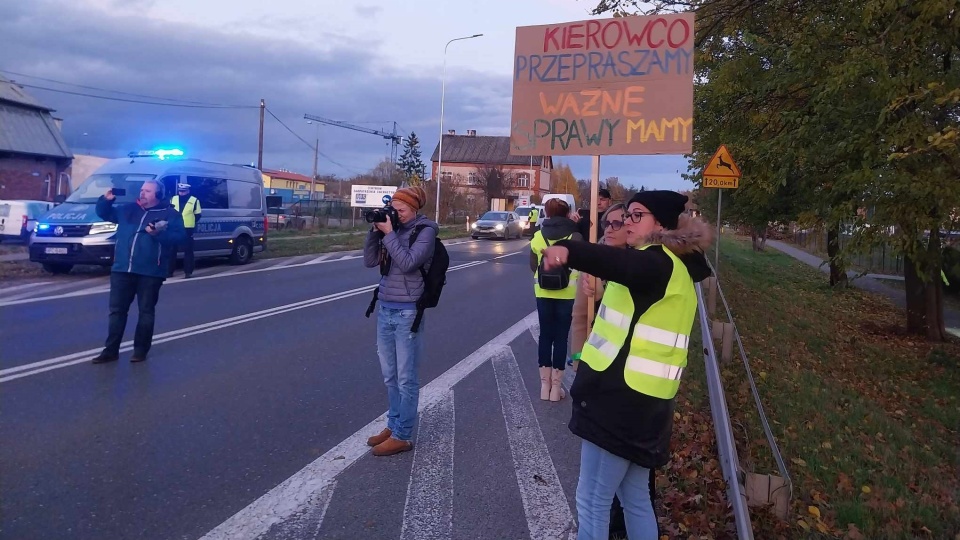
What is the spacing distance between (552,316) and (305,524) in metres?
3.15

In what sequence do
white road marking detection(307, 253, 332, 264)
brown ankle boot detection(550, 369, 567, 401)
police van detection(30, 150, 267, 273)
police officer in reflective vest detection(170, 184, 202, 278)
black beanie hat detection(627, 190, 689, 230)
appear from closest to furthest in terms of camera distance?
1. black beanie hat detection(627, 190, 689, 230)
2. brown ankle boot detection(550, 369, 567, 401)
3. police van detection(30, 150, 267, 273)
4. police officer in reflective vest detection(170, 184, 202, 278)
5. white road marking detection(307, 253, 332, 264)

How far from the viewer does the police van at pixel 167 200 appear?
595 inches

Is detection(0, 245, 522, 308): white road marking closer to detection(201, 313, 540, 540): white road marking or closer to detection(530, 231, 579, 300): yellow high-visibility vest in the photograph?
detection(201, 313, 540, 540): white road marking

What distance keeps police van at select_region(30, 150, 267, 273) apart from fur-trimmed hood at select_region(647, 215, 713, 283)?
40.4 feet

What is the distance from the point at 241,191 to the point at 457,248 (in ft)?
38.3

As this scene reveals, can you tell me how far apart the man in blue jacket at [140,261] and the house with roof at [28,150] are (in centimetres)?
3525

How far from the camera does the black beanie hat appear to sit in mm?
2973

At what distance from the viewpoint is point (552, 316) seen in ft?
21.3

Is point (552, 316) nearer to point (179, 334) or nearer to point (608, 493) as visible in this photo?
point (608, 493)

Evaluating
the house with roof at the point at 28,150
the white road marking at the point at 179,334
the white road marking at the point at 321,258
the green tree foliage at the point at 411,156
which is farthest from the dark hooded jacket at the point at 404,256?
the green tree foliage at the point at 411,156

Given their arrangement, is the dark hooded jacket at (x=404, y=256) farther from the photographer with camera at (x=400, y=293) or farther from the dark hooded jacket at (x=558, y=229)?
the dark hooded jacket at (x=558, y=229)

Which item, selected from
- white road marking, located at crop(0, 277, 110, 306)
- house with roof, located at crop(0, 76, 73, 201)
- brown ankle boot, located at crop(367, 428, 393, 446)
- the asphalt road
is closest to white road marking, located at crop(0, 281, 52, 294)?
white road marking, located at crop(0, 277, 110, 306)

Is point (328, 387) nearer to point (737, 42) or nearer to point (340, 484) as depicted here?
point (340, 484)

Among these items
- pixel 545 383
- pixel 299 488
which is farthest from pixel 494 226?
pixel 299 488
